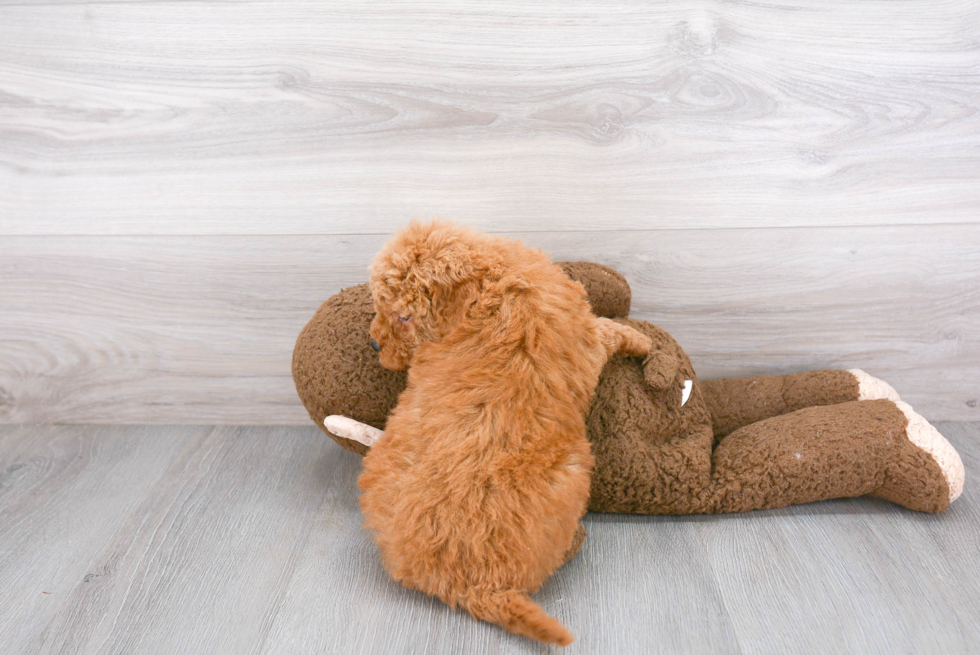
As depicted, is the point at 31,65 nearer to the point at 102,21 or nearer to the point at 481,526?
the point at 102,21

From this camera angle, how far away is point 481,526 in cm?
75

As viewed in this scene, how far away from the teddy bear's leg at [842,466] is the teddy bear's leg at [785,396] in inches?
4.2

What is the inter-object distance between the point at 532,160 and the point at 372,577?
64cm

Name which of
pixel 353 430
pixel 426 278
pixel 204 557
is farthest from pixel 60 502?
pixel 426 278

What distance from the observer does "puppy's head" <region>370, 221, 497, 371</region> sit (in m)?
0.78

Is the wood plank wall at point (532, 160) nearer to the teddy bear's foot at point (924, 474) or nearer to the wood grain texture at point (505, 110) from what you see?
the wood grain texture at point (505, 110)

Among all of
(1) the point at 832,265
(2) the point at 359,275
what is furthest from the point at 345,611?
(1) the point at 832,265

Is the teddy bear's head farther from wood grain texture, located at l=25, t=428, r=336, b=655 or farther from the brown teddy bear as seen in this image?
wood grain texture, located at l=25, t=428, r=336, b=655

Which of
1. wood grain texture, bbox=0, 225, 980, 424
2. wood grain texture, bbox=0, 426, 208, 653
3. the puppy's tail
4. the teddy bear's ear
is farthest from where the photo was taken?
wood grain texture, bbox=0, 225, 980, 424

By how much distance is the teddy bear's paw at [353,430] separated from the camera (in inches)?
36.9

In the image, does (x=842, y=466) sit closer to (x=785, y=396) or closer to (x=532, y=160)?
(x=785, y=396)

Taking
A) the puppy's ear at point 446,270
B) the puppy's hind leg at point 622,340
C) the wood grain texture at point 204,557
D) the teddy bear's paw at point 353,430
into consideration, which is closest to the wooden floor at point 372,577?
the wood grain texture at point 204,557

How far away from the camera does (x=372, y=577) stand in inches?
34.0

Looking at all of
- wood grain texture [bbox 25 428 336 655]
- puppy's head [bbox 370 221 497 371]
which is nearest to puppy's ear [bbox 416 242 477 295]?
puppy's head [bbox 370 221 497 371]
